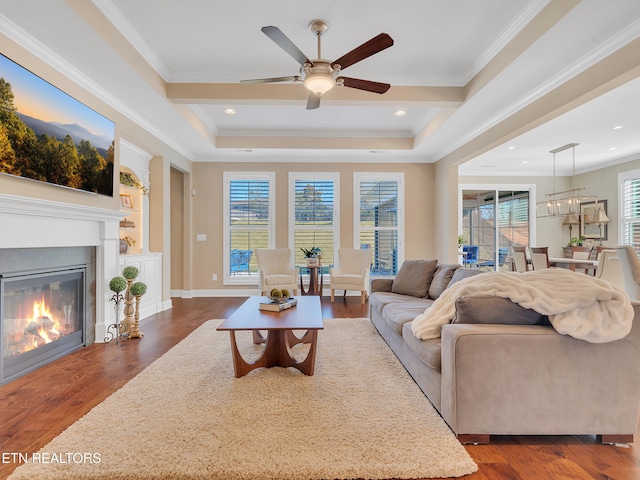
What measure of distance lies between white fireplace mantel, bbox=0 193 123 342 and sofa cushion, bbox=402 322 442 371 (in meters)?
2.92

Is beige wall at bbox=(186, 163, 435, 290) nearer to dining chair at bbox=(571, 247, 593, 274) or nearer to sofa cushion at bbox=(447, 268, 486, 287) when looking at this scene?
dining chair at bbox=(571, 247, 593, 274)

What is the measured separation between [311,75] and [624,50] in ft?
7.68

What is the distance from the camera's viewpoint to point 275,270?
19.5 ft

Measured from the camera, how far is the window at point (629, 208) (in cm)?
647

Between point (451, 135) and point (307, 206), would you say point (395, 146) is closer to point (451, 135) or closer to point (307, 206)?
point (451, 135)

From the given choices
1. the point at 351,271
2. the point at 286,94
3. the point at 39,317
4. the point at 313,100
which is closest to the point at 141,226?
the point at 39,317

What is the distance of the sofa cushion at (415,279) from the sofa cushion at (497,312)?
5.93 feet

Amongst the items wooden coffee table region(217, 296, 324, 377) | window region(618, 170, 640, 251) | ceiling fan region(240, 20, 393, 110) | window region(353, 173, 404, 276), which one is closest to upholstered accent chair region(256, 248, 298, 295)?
window region(353, 173, 404, 276)

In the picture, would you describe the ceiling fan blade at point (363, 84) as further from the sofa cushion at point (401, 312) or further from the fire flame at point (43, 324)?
the fire flame at point (43, 324)

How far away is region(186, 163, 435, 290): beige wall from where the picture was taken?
6430 millimetres

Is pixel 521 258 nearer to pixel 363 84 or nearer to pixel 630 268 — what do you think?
pixel 630 268

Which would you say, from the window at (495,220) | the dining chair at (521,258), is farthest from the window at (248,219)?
the window at (495,220)

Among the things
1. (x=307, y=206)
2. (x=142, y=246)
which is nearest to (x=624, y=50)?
(x=307, y=206)

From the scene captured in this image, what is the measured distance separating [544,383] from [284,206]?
534 cm
